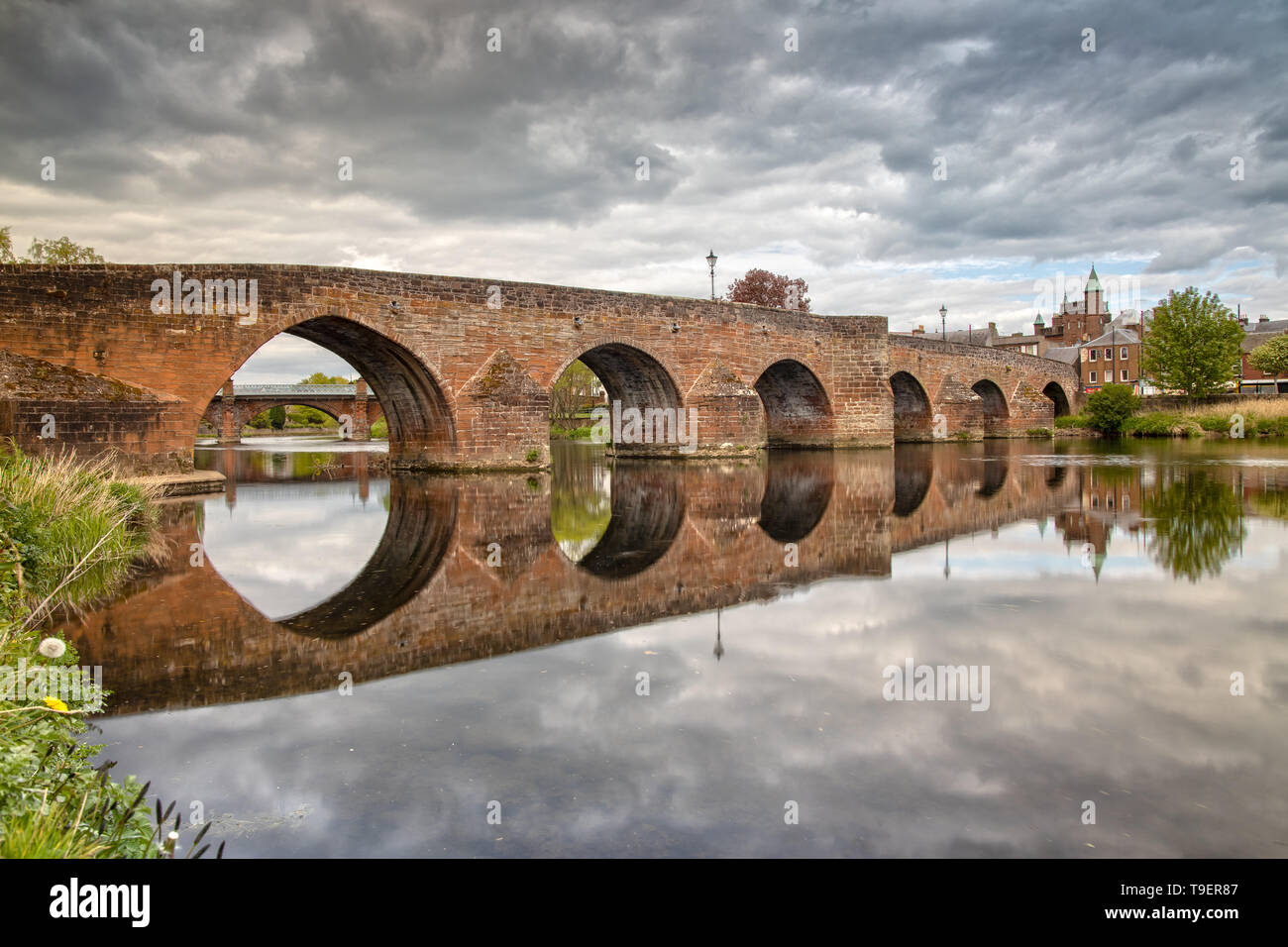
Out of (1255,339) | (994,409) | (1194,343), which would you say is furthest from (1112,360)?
(994,409)

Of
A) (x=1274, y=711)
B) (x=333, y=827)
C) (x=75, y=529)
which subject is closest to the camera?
(x=333, y=827)

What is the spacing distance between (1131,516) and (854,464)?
13.8 meters

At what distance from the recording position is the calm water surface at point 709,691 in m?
3.24

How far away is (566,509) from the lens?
14898 mm

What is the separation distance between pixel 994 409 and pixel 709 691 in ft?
170

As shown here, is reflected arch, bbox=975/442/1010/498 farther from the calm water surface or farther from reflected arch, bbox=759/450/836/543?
the calm water surface

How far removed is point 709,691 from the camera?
4.86 meters

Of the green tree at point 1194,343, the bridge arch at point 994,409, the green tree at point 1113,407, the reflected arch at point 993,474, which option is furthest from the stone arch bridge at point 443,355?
the green tree at point 1194,343

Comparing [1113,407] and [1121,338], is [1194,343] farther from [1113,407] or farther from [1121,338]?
[1121,338]

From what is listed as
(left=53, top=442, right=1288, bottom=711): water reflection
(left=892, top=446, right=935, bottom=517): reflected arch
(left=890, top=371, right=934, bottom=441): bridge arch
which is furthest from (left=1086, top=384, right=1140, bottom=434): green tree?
(left=53, top=442, right=1288, bottom=711): water reflection

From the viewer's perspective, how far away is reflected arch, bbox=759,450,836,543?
472 inches

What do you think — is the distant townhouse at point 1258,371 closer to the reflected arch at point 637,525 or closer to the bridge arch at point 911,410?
the bridge arch at point 911,410
